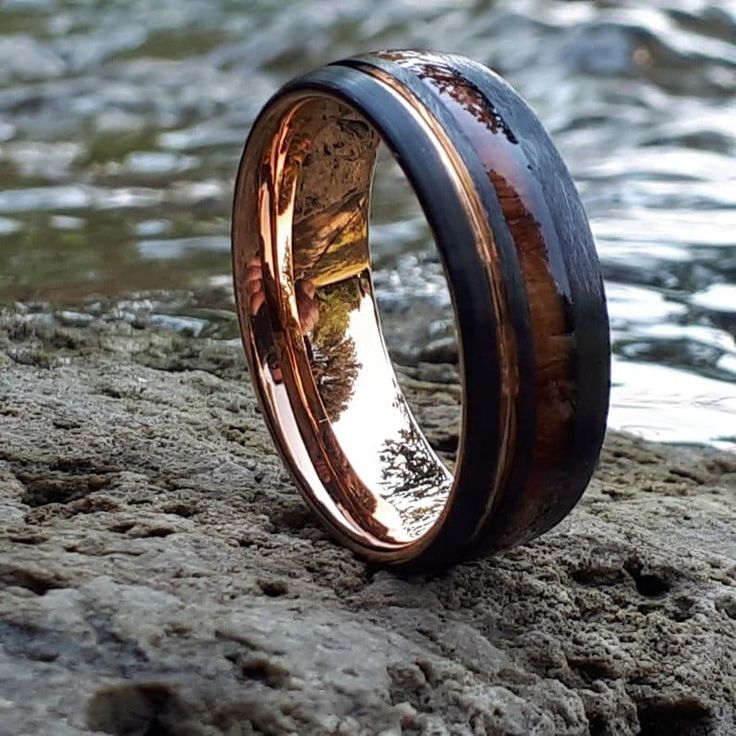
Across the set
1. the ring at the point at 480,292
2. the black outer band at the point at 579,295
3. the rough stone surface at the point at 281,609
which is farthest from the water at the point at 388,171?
the black outer band at the point at 579,295

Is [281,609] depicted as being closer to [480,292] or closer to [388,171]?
[480,292]

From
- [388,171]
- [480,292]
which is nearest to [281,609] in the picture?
[480,292]

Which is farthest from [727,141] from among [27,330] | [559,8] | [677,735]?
[677,735]

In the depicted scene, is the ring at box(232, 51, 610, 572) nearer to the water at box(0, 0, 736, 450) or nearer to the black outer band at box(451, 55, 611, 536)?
the black outer band at box(451, 55, 611, 536)

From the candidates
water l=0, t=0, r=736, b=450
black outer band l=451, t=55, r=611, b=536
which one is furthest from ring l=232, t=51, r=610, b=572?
water l=0, t=0, r=736, b=450

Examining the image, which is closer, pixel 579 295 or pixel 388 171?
pixel 579 295

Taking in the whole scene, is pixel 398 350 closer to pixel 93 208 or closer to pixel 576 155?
pixel 93 208
